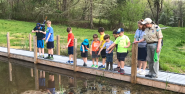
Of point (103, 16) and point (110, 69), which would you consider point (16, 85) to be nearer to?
point (110, 69)

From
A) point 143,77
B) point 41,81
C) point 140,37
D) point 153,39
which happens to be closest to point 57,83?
point 41,81

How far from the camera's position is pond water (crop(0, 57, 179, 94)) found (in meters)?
5.93

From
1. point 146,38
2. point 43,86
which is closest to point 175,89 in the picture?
point 146,38

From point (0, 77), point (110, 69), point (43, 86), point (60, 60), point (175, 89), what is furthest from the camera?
point (60, 60)

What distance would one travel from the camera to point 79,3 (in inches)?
1215

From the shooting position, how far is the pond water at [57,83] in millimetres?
5934

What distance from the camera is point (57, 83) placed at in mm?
6707

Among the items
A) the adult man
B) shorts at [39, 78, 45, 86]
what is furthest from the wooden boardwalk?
shorts at [39, 78, 45, 86]

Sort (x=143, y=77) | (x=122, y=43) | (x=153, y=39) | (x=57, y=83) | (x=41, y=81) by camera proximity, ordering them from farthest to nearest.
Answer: (x=41, y=81)
(x=57, y=83)
(x=122, y=43)
(x=143, y=77)
(x=153, y=39)

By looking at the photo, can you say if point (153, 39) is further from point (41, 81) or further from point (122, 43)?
point (41, 81)

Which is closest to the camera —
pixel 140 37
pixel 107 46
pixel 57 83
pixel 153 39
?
pixel 153 39

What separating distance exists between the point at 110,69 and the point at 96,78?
0.64m

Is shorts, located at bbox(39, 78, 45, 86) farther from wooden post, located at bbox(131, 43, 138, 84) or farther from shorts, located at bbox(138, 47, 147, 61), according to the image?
shorts, located at bbox(138, 47, 147, 61)

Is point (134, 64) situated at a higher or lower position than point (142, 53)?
lower
